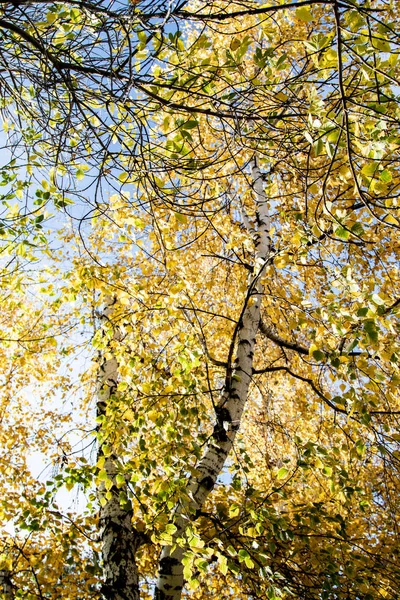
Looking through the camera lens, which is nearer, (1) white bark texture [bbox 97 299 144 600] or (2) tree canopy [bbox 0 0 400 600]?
Result: (2) tree canopy [bbox 0 0 400 600]

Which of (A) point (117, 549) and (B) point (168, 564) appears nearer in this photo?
(B) point (168, 564)

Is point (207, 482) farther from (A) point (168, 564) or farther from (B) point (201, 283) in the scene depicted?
(B) point (201, 283)

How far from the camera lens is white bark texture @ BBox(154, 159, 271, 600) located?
295 centimetres

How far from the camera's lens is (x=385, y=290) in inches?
163

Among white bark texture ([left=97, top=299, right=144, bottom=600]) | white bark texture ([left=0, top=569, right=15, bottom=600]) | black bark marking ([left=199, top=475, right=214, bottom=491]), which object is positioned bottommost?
white bark texture ([left=0, top=569, right=15, bottom=600])

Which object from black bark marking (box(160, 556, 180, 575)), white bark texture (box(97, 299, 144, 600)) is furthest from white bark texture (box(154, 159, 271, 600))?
white bark texture (box(97, 299, 144, 600))

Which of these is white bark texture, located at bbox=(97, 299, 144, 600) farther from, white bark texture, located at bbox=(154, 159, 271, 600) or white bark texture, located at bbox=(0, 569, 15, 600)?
white bark texture, located at bbox=(0, 569, 15, 600)

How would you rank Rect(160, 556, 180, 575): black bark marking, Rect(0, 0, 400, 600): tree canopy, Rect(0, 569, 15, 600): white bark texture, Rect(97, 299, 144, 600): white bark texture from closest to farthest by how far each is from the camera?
1. Rect(0, 0, 400, 600): tree canopy
2. Rect(160, 556, 180, 575): black bark marking
3. Rect(97, 299, 144, 600): white bark texture
4. Rect(0, 569, 15, 600): white bark texture

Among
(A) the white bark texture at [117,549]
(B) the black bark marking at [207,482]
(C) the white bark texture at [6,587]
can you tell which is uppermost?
(B) the black bark marking at [207,482]

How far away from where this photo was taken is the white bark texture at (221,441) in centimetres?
295

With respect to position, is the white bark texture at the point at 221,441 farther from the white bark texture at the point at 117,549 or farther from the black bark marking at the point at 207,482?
the white bark texture at the point at 117,549

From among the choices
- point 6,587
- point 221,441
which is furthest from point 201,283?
point 6,587

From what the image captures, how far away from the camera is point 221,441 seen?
3.45m

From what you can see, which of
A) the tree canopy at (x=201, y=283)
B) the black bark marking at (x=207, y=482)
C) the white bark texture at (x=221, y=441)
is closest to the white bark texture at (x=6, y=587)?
the tree canopy at (x=201, y=283)
